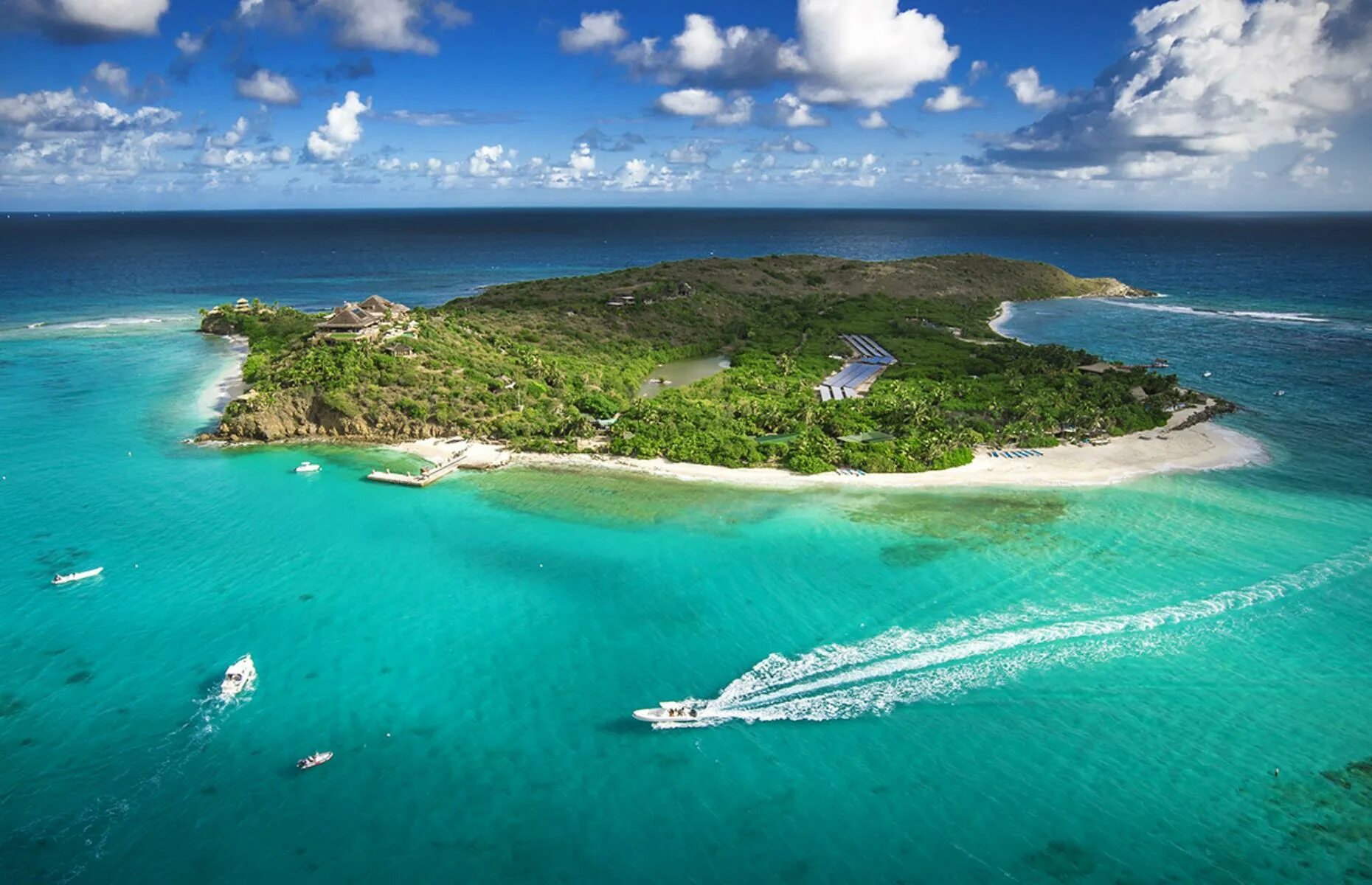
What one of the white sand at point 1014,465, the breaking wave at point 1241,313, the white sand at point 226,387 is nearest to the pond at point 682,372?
the white sand at point 1014,465

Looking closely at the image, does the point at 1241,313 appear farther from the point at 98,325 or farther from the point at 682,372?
the point at 98,325

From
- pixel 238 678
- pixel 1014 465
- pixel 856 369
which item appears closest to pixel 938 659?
pixel 1014 465

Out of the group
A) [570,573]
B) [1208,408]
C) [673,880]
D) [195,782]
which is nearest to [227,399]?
[570,573]

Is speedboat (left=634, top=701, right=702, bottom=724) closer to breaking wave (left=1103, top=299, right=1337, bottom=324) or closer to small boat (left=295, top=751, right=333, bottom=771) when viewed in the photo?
small boat (left=295, top=751, right=333, bottom=771)

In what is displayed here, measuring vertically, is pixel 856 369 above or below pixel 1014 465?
above

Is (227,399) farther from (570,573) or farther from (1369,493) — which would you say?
(1369,493)

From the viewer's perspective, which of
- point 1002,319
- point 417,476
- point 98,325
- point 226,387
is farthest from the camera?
point 1002,319
